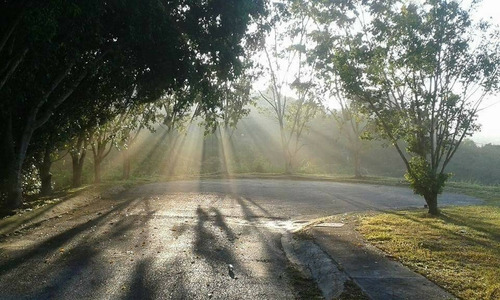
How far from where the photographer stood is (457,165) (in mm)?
56344

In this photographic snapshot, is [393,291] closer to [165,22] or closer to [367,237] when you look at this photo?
[367,237]

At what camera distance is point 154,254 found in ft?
26.6

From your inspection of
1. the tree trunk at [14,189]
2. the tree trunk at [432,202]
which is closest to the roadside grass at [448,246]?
the tree trunk at [432,202]

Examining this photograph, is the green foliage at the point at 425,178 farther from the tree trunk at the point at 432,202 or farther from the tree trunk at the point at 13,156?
the tree trunk at the point at 13,156

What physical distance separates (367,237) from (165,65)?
8.72 metres

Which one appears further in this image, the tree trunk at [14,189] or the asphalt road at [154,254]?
the tree trunk at [14,189]

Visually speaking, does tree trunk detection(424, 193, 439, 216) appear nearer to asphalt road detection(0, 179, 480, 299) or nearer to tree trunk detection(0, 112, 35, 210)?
asphalt road detection(0, 179, 480, 299)

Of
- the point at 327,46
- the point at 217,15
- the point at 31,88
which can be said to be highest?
the point at 327,46

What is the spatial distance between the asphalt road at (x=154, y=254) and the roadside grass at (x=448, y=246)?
2.17 metres

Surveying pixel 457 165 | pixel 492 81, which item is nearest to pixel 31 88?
pixel 492 81

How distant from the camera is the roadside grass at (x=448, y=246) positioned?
6.13 meters

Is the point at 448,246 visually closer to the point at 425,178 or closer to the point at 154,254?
the point at 425,178

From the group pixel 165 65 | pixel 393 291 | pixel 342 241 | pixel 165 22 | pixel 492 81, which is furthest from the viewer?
pixel 165 65

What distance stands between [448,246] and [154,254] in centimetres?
580
